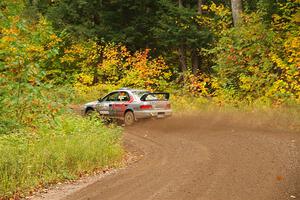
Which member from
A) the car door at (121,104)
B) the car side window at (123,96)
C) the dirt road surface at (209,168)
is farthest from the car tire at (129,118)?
the dirt road surface at (209,168)

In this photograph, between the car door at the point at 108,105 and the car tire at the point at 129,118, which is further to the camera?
the car door at the point at 108,105

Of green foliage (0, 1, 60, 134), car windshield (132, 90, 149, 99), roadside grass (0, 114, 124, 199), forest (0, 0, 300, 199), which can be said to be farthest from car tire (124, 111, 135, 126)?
green foliage (0, 1, 60, 134)

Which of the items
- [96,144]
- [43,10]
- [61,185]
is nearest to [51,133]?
[96,144]

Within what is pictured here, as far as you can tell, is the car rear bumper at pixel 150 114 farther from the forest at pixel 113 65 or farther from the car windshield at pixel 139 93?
the forest at pixel 113 65

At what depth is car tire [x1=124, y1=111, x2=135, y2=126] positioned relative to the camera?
61.5 feet

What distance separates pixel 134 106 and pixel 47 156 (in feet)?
32.2

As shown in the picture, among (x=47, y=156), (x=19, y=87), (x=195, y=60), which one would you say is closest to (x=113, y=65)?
(x=195, y=60)

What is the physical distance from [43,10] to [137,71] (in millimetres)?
13739

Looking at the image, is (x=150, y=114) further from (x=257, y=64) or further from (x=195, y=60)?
(x=195, y=60)

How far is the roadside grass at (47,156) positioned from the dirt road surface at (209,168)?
81 cm

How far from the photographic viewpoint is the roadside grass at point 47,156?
789 centimetres

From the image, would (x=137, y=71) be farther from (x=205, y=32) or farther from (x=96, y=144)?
(x=96, y=144)

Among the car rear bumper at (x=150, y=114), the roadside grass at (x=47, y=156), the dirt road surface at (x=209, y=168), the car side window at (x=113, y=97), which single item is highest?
the car side window at (x=113, y=97)

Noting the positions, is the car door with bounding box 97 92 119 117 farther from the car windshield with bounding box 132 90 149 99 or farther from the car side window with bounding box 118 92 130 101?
the car windshield with bounding box 132 90 149 99
